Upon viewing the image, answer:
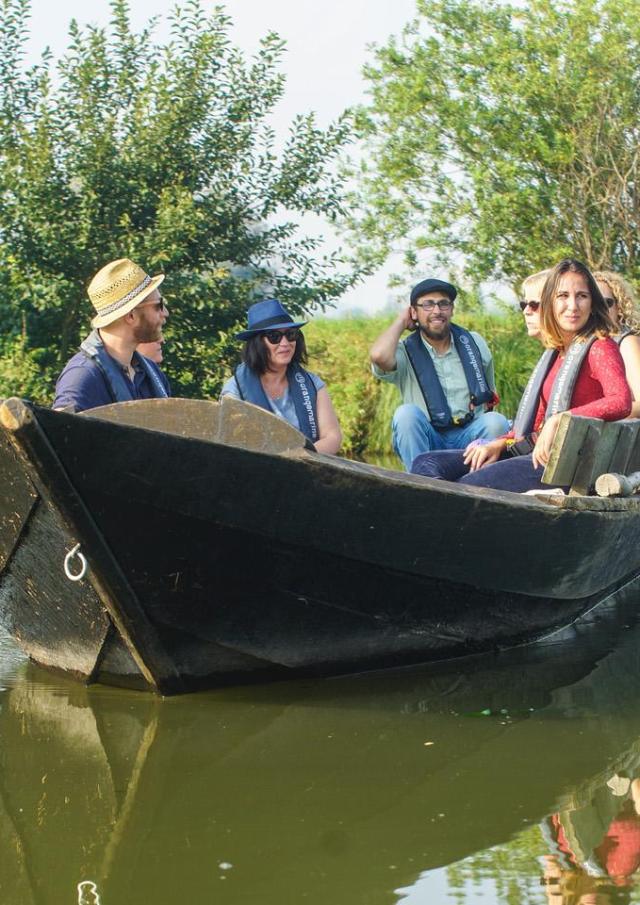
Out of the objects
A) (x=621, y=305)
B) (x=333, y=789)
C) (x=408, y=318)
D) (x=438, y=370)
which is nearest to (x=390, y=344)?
(x=408, y=318)

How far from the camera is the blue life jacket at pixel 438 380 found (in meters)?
6.61

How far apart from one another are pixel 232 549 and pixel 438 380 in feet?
7.55

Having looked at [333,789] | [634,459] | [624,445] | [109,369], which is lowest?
[333,789]

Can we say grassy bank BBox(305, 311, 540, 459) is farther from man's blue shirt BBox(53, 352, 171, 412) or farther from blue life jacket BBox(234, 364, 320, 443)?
man's blue shirt BBox(53, 352, 171, 412)

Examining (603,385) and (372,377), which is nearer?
(603,385)

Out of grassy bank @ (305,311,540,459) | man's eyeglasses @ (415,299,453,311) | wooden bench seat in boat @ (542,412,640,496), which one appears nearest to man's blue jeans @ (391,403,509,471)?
man's eyeglasses @ (415,299,453,311)

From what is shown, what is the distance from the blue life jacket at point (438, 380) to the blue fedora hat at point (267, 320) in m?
0.73

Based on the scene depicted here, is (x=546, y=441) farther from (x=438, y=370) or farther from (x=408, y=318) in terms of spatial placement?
(x=408, y=318)

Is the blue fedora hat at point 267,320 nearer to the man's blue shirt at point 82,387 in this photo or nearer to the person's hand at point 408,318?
the person's hand at point 408,318

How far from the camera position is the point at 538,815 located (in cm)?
373

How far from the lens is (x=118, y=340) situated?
5.33m

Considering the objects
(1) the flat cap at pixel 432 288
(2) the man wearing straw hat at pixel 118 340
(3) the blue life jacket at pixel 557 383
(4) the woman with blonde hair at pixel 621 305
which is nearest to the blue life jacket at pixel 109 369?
(2) the man wearing straw hat at pixel 118 340

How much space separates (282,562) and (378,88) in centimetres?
1247

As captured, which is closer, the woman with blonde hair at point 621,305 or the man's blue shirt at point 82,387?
the man's blue shirt at point 82,387
